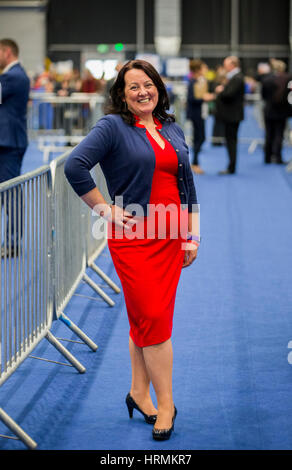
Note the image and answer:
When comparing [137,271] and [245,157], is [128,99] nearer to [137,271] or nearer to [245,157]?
[137,271]

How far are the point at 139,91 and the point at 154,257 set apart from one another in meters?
0.76

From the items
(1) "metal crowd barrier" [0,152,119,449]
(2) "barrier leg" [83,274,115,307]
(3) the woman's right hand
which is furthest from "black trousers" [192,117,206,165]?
(3) the woman's right hand

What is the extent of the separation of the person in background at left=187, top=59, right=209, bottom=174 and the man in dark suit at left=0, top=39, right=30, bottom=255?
21.4 ft

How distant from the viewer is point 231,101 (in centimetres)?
1347

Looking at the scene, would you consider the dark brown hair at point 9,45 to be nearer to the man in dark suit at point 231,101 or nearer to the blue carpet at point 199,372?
the blue carpet at point 199,372

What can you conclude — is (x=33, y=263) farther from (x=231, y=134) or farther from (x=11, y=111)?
(x=231, y=134)

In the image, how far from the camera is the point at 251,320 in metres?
5.70

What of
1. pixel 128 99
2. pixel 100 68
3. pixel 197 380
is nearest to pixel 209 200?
pixel 197 380

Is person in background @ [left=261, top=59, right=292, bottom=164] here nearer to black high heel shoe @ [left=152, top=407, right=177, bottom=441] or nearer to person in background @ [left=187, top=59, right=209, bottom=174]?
person in background @ [left=187, top=59, right=209, bottom=174]

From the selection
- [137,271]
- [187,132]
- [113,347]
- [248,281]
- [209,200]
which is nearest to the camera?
[137,271]

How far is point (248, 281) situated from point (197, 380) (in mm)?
2465

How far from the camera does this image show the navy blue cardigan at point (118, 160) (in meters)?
3.41

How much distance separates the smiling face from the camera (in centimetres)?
351

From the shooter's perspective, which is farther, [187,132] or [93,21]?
[93,21]
